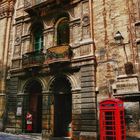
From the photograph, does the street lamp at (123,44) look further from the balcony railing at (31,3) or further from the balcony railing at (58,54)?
the balcony railing at (31,3)

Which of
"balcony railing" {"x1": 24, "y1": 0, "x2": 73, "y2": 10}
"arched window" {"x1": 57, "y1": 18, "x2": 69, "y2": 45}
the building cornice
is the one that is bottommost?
"arched window" {"x1": 57, "y1": 18, "x2": 69, "y2": 45}

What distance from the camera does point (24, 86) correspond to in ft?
51.0

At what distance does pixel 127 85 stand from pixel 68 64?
13.1ft

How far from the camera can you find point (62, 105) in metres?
14.3

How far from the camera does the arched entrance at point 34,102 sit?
49.6ft

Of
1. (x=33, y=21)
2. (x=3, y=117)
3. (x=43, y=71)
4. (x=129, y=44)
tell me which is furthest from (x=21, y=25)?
(x=129, y=44)

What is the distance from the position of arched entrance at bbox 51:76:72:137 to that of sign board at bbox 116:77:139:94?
11.7 feet

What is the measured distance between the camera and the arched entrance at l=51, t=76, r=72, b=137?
45.4 feet

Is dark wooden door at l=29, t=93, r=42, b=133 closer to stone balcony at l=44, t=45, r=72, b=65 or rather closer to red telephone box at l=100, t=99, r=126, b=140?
stone balcony at l=44, t=45, r=72, b=65

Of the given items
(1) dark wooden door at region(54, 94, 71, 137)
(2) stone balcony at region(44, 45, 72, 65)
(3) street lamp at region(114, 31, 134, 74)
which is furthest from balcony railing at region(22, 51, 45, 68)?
(3) street lamp at region(114, 31, 134, 74)

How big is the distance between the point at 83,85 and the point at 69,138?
322cm

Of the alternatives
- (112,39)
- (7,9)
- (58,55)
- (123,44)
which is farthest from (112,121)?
(7,9)

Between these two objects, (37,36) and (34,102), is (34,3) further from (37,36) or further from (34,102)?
(34,102)

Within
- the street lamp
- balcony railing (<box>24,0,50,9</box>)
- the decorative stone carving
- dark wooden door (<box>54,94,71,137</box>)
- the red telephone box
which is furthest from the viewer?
balcony railing (<box>24,0,50,9</box>)
